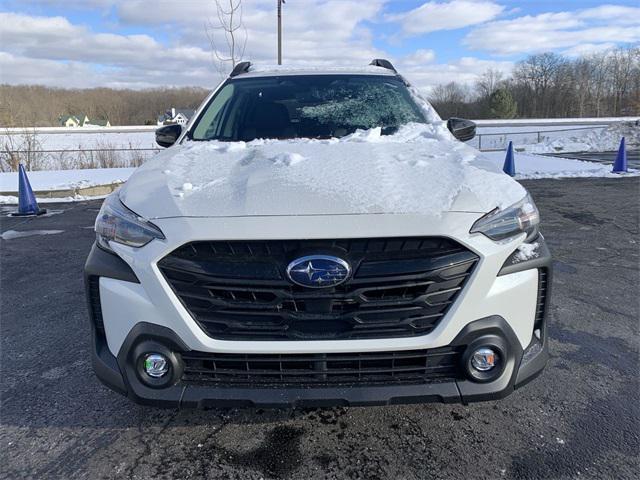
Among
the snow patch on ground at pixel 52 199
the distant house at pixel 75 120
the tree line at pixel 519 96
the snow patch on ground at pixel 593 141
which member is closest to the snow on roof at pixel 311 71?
the snow patch on ground at pixel 52 199

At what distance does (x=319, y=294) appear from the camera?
1.89 m

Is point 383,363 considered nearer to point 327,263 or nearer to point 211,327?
point 327,263

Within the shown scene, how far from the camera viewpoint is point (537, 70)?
79625mm

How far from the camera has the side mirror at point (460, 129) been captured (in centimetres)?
347

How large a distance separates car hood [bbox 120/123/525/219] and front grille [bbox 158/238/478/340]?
16cm

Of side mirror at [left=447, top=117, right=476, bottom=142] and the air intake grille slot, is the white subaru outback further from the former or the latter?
side mirror at [left=447, top=117, right=476, bottom=142]

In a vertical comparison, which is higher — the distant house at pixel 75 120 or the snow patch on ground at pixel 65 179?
the distant house at pixel 75 120

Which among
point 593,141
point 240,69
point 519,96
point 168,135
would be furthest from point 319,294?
point 519,96

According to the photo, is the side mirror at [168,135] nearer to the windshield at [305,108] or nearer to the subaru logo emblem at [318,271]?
the windshield at [305,108]

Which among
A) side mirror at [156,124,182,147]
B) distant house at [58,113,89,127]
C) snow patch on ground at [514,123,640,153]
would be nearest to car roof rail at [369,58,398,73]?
side mirror at [156,124,182,147]

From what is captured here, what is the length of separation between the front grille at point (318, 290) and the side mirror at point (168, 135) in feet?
5.82

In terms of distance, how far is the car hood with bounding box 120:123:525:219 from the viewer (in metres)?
1.98

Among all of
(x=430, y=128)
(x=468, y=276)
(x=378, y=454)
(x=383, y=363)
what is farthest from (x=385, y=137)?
(x=378, y=454)

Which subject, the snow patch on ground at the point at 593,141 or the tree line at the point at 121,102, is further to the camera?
the tree line at the point at 121,102
